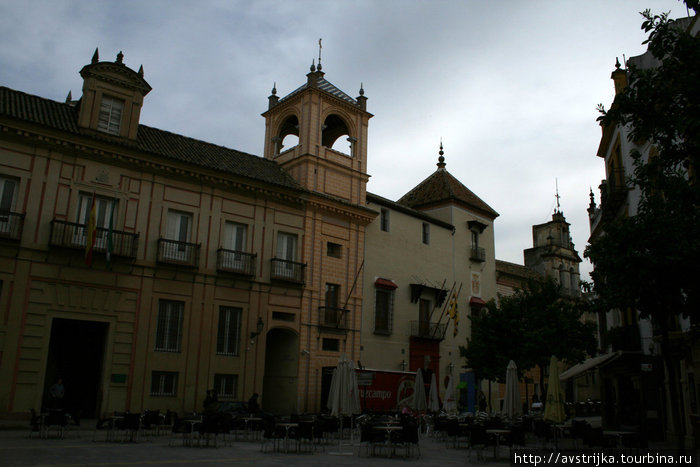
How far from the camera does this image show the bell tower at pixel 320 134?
3084 cm

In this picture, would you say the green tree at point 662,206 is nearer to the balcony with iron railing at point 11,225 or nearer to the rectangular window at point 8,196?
the balcony with iron railing at point 11,225

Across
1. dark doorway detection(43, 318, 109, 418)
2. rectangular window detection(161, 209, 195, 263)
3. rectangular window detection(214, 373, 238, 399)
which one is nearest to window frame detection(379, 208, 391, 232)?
rectangular window detection(161, 209, 195, 263)

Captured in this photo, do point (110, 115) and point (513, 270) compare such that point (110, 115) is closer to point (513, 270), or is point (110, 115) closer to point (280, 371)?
point (280, 371)

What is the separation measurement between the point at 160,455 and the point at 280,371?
14.4 meters

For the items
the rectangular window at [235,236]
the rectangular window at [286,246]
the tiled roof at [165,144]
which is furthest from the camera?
the rectangular window at [286,246]

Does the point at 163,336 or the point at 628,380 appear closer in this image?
the point at 163,336

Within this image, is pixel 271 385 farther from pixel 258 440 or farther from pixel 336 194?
pixel 336 194

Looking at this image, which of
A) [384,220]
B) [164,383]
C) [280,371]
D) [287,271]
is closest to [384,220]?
[384,220]

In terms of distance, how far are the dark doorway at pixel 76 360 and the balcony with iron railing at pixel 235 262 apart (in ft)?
18.1

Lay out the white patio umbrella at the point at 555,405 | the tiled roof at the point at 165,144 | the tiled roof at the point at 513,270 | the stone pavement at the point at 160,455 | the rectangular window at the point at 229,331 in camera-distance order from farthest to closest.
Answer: the tiled roof at the point at 513,270 < the rectangular window at the point at 229,331 < the tiled roof at the point at 165,144 < the white patio umbrella at the point at 555,405 < the stone pavement at the point at 160,455

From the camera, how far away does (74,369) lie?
2459 centimetres

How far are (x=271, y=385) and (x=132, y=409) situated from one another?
748 centimetres

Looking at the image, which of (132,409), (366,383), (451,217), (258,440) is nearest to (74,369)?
(132,409)

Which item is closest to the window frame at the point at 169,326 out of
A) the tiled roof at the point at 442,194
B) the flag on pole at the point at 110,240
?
the flag on pole at the point at 110,240
